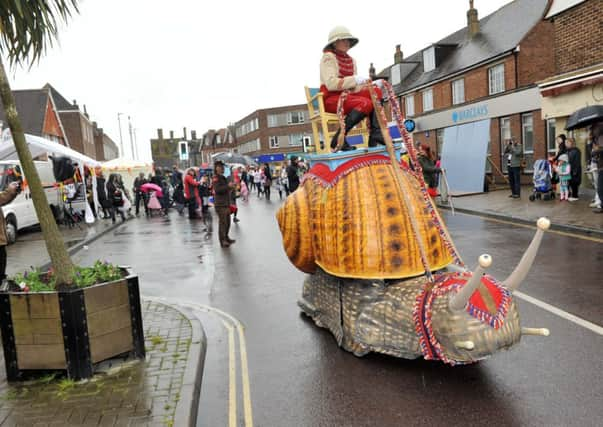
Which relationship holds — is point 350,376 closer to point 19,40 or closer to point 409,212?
point 409,212

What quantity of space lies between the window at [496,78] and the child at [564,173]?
10965mm

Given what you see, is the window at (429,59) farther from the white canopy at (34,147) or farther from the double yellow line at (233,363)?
the double yellow line at (233,363)

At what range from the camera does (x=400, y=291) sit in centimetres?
404

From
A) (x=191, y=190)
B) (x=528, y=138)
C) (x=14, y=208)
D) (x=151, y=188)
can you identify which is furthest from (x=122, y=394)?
(x=528, y=138)

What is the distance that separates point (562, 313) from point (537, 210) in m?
8.84

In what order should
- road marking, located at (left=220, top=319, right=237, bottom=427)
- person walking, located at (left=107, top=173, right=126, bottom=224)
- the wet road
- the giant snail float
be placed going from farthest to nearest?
person walking, located at (left=107, top=173, right=126, bottom=224), road marking, located at (left=220, top=319, right=237, bottom=427), the wet road, the giant snail float

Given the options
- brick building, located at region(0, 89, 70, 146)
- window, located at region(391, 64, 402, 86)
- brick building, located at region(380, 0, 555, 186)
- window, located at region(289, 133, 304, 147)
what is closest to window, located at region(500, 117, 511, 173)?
brick building, located at region(380, 0, 555, 186)

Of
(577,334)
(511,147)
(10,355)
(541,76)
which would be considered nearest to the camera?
(10,355)

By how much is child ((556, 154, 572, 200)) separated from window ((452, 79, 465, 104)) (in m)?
14.1

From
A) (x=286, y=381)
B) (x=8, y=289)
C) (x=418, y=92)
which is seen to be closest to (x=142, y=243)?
(x=8, y=289)

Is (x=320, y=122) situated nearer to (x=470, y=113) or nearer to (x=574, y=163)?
(x=574, y=163)

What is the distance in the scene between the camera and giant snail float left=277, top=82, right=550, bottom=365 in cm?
338

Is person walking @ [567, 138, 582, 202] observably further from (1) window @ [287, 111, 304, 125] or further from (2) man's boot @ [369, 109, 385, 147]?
(1) window @ [287, 111, 304, 125]

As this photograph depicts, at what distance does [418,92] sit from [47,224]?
1211 inches
